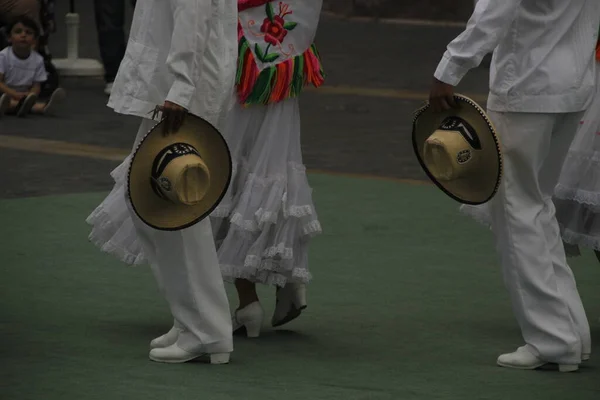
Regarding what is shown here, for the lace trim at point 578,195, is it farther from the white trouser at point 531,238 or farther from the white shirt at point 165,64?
the white shirt at point 165,64

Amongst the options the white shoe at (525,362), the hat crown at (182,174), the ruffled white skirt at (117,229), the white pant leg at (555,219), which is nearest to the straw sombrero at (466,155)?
the white pant leg at (555,219)

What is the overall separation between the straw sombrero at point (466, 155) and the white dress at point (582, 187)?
1044 millimetres

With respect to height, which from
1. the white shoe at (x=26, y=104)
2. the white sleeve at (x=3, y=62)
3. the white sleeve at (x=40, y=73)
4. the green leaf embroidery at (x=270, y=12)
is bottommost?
the white shoe at (x=26, y=104)

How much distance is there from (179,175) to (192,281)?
500 millimetres

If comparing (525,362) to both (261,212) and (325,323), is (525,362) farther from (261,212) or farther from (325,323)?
(261,212)

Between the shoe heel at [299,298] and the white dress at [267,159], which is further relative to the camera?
the shoe heel at [299,298]

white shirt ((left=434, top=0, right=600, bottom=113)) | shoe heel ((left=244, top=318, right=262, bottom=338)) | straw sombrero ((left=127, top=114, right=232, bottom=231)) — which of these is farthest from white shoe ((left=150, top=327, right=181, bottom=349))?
white shirt ((left=434, top=0, right=600, bottom=113))

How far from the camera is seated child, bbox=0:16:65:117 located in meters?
13.9

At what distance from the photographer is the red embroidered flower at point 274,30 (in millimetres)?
7023

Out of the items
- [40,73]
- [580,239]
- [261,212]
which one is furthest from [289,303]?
[40,73]

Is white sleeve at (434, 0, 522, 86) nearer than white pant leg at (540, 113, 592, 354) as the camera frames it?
Yes

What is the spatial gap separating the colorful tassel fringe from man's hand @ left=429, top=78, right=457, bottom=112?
33.9 inches

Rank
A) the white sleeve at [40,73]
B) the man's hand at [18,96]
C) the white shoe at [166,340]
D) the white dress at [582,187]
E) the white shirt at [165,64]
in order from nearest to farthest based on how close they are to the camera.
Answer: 1. the white shirt at [165,64]
2. the white shoe at [166,340]
3. the white dress at [582,187]
4. the man's hand at [18,96]
5. the white sleeve at [40,73]

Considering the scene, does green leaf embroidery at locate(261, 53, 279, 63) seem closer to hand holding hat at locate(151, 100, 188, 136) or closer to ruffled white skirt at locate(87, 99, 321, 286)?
ruffled white skirt at locate(87, 99, 321, 286)
